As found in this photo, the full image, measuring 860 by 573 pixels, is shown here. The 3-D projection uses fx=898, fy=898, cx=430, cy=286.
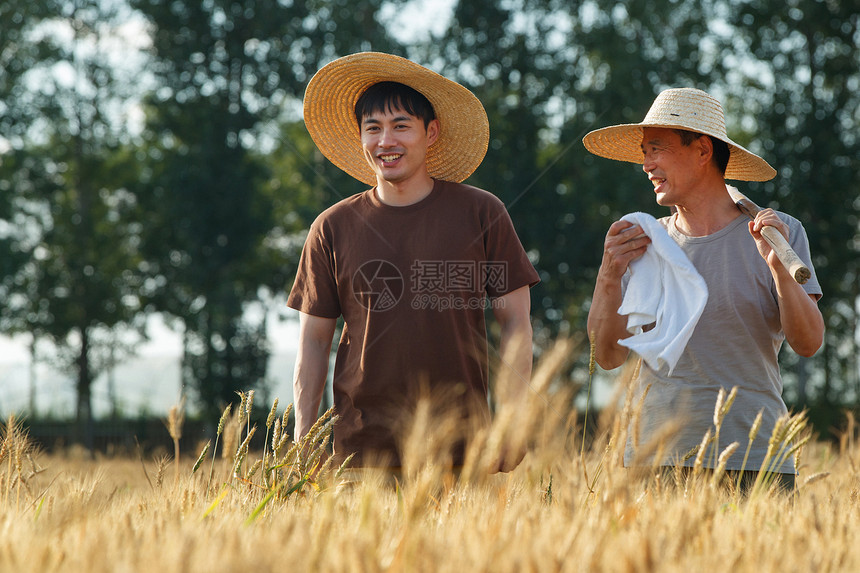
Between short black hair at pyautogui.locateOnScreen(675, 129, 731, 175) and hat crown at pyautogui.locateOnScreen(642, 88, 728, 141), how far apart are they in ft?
0.13

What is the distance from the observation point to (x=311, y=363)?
3.52 metres

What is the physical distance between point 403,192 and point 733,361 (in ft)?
4.52

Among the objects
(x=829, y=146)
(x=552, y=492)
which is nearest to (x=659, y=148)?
(x=552, y=492)

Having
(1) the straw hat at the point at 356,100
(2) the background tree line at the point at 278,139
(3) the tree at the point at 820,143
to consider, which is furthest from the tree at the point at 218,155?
(1) the straw hat at the point at 356,100

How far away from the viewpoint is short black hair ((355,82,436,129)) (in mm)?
3582

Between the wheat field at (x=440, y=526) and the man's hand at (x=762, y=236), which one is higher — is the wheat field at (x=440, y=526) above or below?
below

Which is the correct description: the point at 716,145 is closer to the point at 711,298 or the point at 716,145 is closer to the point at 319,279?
the point at 711,298

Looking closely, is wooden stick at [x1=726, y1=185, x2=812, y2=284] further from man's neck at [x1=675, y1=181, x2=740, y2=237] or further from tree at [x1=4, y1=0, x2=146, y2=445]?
tree at [x1=4, y1=0, x2=146, y2=445]

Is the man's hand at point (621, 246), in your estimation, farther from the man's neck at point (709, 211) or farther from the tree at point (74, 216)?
the tree at point (74, 216)

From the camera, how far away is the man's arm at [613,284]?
334cm

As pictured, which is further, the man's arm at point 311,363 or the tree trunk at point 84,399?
the tree trunk at point 84,399

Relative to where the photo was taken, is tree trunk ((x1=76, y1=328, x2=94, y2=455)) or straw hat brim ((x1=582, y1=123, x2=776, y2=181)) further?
tree trunk ((x1=76, y1=328, x2=94, y2=455))

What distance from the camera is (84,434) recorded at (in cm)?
1872

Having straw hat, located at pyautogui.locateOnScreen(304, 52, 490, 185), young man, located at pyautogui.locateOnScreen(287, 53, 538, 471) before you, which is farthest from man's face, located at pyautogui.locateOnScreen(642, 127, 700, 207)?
straw hat, located at pyautogui.locateOnScreen(304, 52, 490, 185)
